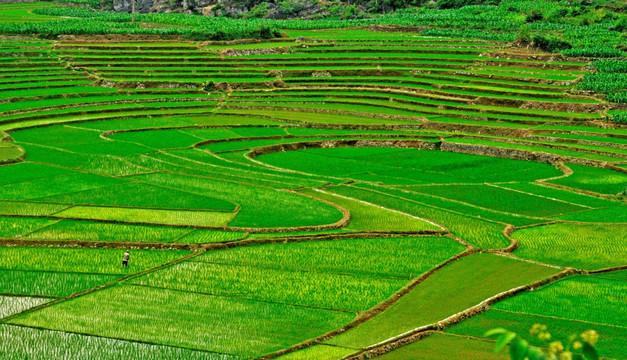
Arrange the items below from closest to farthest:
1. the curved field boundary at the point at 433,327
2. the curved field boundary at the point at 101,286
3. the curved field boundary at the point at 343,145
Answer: the curved field boundary at the point at 433,327 → the curved field boundary at the point at 101,286 → the curved field boundary at the point at 343,145

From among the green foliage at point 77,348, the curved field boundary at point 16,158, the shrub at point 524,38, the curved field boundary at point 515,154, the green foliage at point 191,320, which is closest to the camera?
the green foliage at point 77,348

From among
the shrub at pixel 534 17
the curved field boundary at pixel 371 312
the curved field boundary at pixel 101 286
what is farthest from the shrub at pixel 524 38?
the curved field boundary at pixel 101 286

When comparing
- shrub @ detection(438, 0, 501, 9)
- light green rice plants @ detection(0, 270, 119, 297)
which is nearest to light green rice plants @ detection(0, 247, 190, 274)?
light green rice plants @ detection(0, 270, 119, 297)

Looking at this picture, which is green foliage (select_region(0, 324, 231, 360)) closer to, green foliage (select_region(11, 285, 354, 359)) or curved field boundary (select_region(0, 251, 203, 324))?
green foliage (select_region(11, 285, 354, 359))

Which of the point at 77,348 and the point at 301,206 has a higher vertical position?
the point at 77,348

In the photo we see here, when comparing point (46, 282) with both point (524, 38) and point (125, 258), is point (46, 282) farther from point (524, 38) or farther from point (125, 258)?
point (524, 38)

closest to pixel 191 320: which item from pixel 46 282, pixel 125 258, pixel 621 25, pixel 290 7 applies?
pixel 125 258

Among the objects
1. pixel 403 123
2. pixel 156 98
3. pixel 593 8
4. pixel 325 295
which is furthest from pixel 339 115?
pixel 593 8

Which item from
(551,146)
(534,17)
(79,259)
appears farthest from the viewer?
(534,17)

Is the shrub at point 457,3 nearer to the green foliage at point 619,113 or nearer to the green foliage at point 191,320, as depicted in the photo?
the green foliage at point 619,113

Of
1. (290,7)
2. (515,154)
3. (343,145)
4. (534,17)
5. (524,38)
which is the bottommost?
(343,145)
